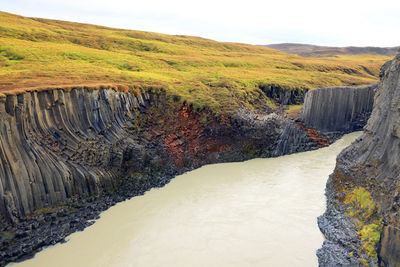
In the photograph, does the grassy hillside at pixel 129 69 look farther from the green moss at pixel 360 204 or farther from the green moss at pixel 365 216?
the green moss at pixel 365 216

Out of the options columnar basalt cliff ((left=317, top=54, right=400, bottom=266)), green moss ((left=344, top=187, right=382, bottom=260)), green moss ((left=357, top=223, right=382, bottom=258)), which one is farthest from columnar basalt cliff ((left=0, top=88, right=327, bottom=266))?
green moss ((left=357, top=223, right=382, bottom=258))

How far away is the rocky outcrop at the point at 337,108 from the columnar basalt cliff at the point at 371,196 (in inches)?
620

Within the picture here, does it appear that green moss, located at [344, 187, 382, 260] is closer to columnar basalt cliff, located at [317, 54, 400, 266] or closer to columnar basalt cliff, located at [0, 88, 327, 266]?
columnar basalt cliff, located at [317, 54, 400, 266]

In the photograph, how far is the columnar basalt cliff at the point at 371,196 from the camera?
13057 millimetres

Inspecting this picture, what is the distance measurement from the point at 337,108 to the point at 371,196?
23693mm

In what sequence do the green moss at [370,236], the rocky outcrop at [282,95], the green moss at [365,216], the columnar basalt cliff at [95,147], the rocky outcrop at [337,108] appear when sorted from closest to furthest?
the green moss at [370,236] → the green moss at [365,216] → the columnar basalt cliff at [95,147] → the rocky outcrop at [337,108] → the rocky outcrop at [282,95]

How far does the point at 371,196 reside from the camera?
1589 centimetres

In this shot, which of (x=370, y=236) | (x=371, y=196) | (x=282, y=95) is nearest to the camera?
(x=370, y=236)

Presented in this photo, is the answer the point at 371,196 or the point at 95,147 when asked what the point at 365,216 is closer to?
the point at 371,196

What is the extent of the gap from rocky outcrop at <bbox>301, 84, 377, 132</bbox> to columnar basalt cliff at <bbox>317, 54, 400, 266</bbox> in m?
15.8

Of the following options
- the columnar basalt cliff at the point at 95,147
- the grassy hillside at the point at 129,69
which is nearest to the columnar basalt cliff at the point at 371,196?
the columnar basalt cliff at the point at 95,147

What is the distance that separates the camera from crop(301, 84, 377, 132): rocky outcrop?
118ft

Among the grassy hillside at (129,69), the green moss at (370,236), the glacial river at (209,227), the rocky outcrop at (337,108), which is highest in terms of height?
the grassy hillside at (129,69)

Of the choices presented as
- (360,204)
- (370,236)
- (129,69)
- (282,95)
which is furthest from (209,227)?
(282,95)
